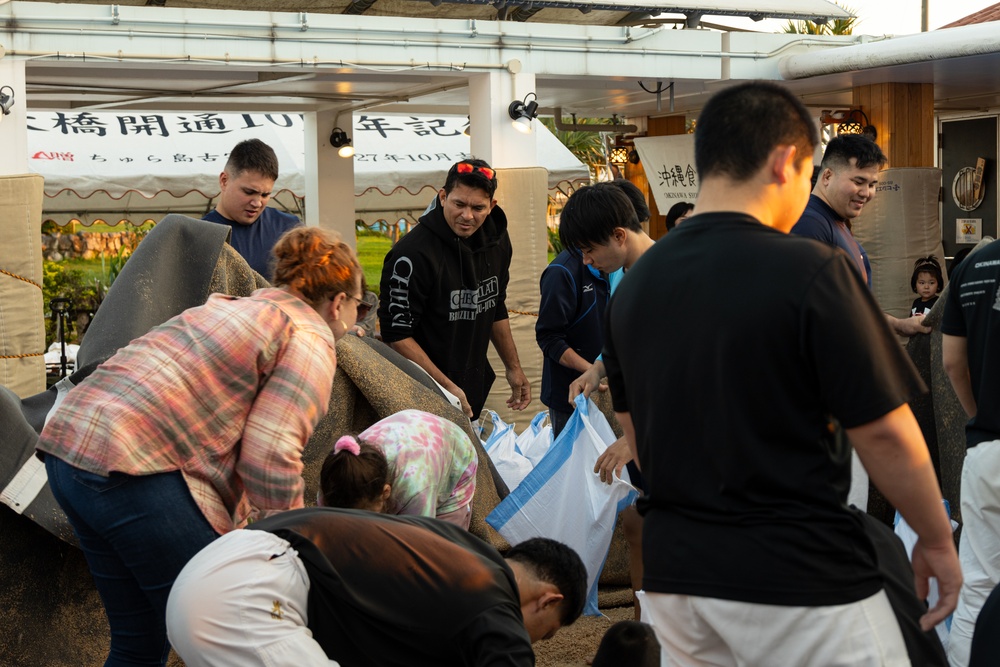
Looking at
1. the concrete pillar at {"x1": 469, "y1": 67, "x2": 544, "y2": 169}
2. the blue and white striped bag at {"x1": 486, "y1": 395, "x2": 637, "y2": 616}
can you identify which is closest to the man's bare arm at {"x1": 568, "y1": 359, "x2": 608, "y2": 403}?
the blue and white striped bag at {"x1": 486, "y1": 395, "x2": 637, "y2": 616}

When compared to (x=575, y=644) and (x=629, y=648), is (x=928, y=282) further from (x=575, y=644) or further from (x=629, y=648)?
(x=629, y=648)

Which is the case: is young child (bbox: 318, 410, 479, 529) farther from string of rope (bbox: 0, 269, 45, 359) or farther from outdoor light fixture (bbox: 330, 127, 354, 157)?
outdoor light fixture (bbox: 330, 127, 354, 157)

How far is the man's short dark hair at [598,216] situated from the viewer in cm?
385

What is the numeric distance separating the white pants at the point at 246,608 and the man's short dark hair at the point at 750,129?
4.01 ft

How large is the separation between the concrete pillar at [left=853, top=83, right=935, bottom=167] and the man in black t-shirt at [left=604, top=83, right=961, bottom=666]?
8.73 meters

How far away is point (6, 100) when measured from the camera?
23.6ft

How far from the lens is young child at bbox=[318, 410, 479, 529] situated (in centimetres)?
320

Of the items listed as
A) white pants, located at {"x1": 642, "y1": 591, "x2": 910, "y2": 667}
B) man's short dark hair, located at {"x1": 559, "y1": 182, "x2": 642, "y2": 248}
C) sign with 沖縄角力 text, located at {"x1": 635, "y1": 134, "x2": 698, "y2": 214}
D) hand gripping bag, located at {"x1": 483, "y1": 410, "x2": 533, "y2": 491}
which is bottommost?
hand gripping bag, located at {"x1": 483, "y1": 410, "x2": 533, "y2": 491}

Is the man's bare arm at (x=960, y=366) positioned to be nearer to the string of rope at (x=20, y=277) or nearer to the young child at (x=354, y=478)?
the young child at (x=354, y=478)

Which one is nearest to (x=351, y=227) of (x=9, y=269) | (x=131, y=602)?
(x=9, y=269)

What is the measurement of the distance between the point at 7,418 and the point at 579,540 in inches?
81.3

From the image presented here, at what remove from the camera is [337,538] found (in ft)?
8.22

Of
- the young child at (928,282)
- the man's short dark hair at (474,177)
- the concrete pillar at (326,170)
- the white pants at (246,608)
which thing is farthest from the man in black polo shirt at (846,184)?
the concrete pillar at (326,170)

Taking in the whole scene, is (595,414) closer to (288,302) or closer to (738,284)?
(288,302)
